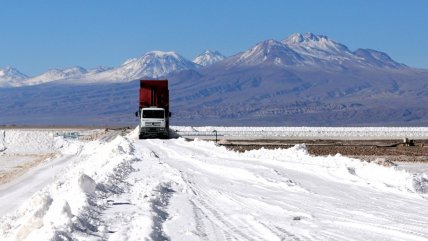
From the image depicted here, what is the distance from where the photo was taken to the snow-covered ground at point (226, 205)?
1165cm

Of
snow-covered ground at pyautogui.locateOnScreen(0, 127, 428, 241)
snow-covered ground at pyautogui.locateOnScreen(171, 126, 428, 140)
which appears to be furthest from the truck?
snow-covered ground at pyautogui.locateOnScreen(0, 127, 428, 241)

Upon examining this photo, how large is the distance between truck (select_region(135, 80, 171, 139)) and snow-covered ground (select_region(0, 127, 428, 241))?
2680 centimetres

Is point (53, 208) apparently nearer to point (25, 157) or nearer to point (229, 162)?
point (229, 162)

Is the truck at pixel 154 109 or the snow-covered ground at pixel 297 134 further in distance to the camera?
the snow-covered ground at pixel 297 134

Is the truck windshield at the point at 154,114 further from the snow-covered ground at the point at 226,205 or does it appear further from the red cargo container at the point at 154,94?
the snow-covered ground at the point at 226,205

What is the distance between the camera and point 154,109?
52469mm

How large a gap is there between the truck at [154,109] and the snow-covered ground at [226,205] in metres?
26.8

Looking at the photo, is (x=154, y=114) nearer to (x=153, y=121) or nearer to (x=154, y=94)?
(x=153, y=121)

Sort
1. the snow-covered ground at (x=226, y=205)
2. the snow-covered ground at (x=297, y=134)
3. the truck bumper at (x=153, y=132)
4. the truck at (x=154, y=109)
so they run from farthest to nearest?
the snow-covered ground at (x=297, y=134) → the truck bumper at (x=153, y=132) → the truck at (x=154, y=109) → the snow-covered ground at (x=226, y=205)

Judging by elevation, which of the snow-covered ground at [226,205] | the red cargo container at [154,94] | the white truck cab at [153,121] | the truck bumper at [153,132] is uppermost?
the red cargo container at [154,94]

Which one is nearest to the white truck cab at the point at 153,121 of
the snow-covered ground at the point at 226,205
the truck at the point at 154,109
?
the truck at the point at 154,109

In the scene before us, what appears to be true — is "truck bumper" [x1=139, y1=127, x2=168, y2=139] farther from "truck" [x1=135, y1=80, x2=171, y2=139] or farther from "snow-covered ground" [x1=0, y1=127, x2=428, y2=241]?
"snow-covered ground" [x1=0, y1=127, x2=428, y2=241]

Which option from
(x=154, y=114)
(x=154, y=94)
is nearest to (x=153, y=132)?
(x=154, y=114)

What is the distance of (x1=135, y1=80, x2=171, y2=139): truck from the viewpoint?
2068 inches
